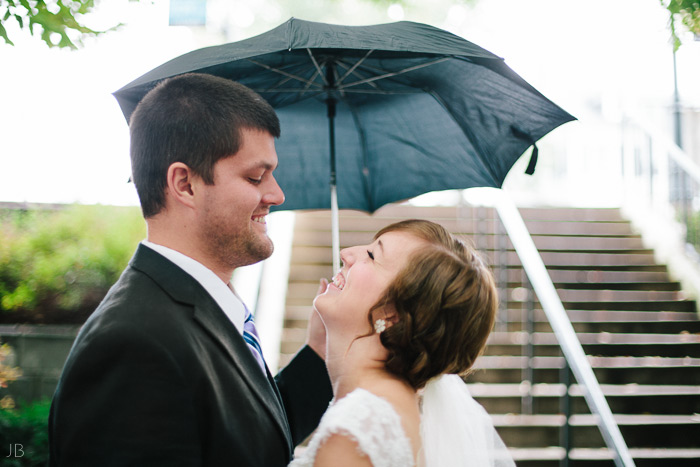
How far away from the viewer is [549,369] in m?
5.01

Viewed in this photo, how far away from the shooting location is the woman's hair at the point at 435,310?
6.15 feet

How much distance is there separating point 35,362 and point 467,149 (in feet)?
12.3

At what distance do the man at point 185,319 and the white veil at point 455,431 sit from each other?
62 cm

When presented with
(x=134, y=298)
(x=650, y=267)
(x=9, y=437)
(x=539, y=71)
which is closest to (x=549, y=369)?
(x=650, y=267)

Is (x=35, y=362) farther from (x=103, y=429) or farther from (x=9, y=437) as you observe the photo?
(x=103, y=429)

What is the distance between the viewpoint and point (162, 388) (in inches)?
A: 49.5

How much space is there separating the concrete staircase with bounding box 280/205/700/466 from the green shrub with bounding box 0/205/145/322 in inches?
66.6

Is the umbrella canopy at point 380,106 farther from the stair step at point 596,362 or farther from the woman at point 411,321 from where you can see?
the stair step at point 596,362

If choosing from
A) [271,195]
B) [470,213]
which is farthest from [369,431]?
[470,213]

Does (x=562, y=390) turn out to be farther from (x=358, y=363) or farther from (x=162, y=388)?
(x=162, y=388)

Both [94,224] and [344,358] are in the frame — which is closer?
[344,358]

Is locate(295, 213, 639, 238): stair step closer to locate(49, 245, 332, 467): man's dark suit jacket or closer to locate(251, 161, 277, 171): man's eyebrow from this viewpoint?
locate(251, 161, 277, 171): man's eyebrow

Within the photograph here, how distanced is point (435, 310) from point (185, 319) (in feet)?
2.70

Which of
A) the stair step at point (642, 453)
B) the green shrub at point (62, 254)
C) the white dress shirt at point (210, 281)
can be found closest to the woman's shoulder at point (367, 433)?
the white dress shirt at point (210, 281)
